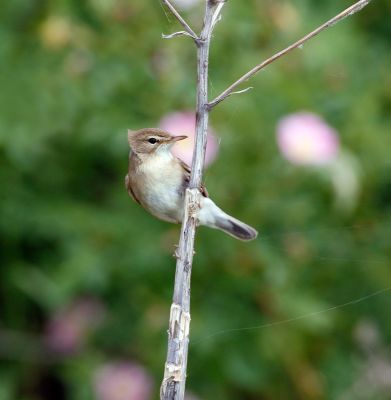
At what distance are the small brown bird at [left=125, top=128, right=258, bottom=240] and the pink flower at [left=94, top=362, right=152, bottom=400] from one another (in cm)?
135

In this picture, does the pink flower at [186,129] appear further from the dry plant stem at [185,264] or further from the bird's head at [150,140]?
the dry plant stem at [185,264]

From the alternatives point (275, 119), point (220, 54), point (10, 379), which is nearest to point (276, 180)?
point (275, 119)

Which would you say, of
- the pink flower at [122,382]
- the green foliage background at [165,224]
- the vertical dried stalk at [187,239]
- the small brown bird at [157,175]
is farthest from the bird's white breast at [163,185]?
the pink flower at [122,382]

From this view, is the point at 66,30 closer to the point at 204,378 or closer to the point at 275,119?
the point at 275,119

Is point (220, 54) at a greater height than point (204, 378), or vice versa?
point (220, 54)

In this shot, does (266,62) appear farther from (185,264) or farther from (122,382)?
(122,382)

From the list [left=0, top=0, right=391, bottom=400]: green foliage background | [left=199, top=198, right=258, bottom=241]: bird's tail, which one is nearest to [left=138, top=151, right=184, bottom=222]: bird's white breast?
[left=199, top=198, right=258, bottom=241]: bird's tail

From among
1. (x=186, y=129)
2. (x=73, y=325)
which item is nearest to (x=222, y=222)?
(x=186, y=129)

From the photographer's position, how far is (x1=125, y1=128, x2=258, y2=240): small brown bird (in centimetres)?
204

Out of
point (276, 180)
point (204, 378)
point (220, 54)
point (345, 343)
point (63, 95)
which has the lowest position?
point (204, 378)

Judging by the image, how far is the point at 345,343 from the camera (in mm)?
3531

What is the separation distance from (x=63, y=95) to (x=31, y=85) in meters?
0.13

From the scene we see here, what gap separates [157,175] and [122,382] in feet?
4.67

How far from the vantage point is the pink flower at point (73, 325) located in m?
3.46
